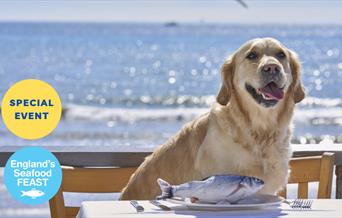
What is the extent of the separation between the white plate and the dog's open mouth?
86cm

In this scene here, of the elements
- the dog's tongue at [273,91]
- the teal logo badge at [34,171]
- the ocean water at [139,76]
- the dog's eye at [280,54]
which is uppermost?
the dog's eye at [280,54]

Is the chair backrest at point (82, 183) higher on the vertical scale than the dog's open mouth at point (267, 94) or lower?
lower

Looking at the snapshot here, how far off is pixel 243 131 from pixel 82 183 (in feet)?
2.41

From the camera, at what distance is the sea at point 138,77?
16.6 m

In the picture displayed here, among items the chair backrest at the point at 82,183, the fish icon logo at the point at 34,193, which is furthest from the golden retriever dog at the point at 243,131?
the fish icon logo at the point at 34,193

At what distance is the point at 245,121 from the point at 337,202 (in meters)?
1.01

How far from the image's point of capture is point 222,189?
7.79ft

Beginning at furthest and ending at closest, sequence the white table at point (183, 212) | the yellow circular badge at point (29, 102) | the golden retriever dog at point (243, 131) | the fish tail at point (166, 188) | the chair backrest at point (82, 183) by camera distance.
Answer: the yellow circular badge at point (29, 102)
the golden retriever dog at point (243, 131)
the chair backrest at point (82, 183)
the fish tail at point (166, 188)
the white table at point (183, 212)

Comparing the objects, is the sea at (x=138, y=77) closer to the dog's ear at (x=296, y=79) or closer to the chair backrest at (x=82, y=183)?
the dog's ear at (x=296, y=79)

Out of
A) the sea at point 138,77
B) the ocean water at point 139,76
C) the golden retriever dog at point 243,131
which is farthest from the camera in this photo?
the ocean water at point 139,76

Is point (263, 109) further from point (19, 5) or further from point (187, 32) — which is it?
point (187, 32)

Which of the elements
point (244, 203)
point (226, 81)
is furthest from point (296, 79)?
point (244, 203)

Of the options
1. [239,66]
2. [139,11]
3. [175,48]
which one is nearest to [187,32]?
[139,11]

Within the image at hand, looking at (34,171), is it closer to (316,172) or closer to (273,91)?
(273,91)
